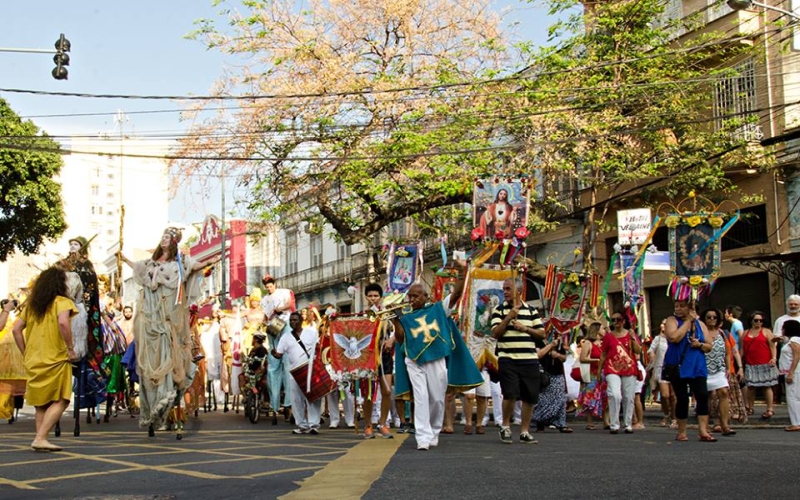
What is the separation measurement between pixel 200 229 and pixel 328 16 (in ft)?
174

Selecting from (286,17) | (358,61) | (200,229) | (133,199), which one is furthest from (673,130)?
(133,199)

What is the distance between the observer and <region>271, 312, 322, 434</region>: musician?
568 inches

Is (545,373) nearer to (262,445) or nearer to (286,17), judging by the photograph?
(262,445)

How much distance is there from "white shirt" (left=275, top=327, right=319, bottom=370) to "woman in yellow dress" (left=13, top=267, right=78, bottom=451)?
4.12m

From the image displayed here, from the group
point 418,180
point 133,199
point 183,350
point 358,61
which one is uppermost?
point 133,199

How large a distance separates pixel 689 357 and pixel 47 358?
6673mm

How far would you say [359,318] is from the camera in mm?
13969

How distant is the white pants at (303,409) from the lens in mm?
14422

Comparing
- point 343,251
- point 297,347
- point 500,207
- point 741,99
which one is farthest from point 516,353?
point 343,251

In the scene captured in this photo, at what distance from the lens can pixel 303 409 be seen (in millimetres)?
14617

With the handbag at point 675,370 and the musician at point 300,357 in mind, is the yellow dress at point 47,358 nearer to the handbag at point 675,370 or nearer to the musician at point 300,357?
the musician at point 300,357

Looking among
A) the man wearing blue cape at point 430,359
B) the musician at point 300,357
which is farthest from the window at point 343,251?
the man wearing blue cape at point 430,359

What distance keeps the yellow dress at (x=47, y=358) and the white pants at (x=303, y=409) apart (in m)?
3.90

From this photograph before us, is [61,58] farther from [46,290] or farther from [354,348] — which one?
[46,290]
